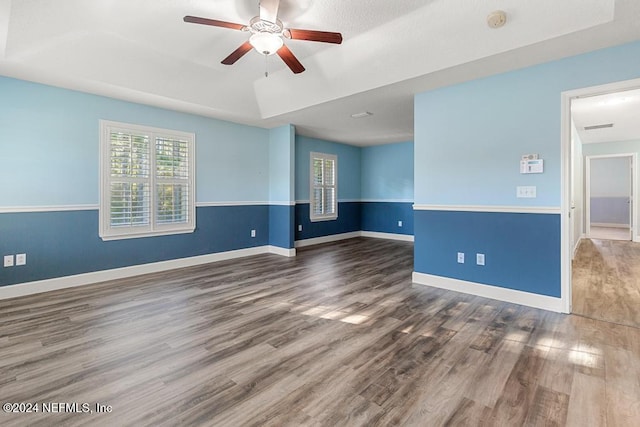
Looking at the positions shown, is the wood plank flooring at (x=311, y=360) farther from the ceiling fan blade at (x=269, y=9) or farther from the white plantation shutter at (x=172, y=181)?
the ceiling fan blade at (x=269, y=9)

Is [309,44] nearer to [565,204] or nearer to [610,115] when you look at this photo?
[565,204]

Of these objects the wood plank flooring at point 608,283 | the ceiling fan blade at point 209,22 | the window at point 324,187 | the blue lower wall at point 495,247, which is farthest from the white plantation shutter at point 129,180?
the wood plank flooring at point 608,283

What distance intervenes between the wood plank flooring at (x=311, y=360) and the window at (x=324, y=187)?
3766 mm

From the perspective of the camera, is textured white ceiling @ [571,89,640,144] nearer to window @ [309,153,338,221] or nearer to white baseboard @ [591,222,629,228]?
white baseboard @ [591,222,629,228]

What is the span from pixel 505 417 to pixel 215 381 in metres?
1.61

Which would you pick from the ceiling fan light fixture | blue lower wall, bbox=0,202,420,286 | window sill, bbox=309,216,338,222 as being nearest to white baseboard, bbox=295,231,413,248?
blue lower wall, bbox=0,202,420,286

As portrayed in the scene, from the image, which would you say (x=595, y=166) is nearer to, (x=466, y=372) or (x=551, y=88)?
(x=551, y=88)

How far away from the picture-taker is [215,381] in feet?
6.15

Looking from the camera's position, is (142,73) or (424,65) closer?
(424,65)

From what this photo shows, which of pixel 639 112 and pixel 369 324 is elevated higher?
pixel 639 112

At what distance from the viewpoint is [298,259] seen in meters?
5.45

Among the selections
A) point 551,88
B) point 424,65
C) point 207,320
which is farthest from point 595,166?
point 207,320

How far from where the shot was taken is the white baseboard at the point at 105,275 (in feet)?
11.3

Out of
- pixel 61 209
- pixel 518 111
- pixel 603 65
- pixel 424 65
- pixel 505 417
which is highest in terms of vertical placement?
pixel 424 65
